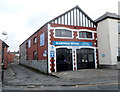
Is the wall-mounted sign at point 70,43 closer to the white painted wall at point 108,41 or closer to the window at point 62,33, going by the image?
the window at point 62,33

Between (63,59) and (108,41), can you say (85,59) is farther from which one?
(108,41)

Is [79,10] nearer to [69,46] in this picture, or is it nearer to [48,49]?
[69,46]

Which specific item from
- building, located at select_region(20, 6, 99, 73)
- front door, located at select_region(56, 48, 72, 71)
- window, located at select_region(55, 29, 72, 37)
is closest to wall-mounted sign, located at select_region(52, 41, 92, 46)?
building, located at select_region(20, 6, 99, 73)

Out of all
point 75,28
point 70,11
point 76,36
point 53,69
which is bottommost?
point 53,69

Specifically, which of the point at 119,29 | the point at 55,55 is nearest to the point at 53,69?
the point at 55,55

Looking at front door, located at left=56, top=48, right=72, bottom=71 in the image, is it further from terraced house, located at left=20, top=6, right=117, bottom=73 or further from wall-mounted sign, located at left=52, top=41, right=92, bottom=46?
wall-mounted sign, located at left=52, top=41, right=92, bottom=46

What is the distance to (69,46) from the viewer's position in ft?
50.6

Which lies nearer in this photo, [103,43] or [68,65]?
[68,65]

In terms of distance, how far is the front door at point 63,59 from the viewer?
14.7 metres

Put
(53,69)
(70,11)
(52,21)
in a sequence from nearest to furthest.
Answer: (53,69) → (52,21) → (70,11)

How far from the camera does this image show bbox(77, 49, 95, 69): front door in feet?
52.6

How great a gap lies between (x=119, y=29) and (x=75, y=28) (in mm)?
Answer: 6543

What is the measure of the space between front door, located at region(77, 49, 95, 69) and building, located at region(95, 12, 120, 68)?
1.25 meters

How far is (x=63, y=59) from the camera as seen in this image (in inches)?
591
